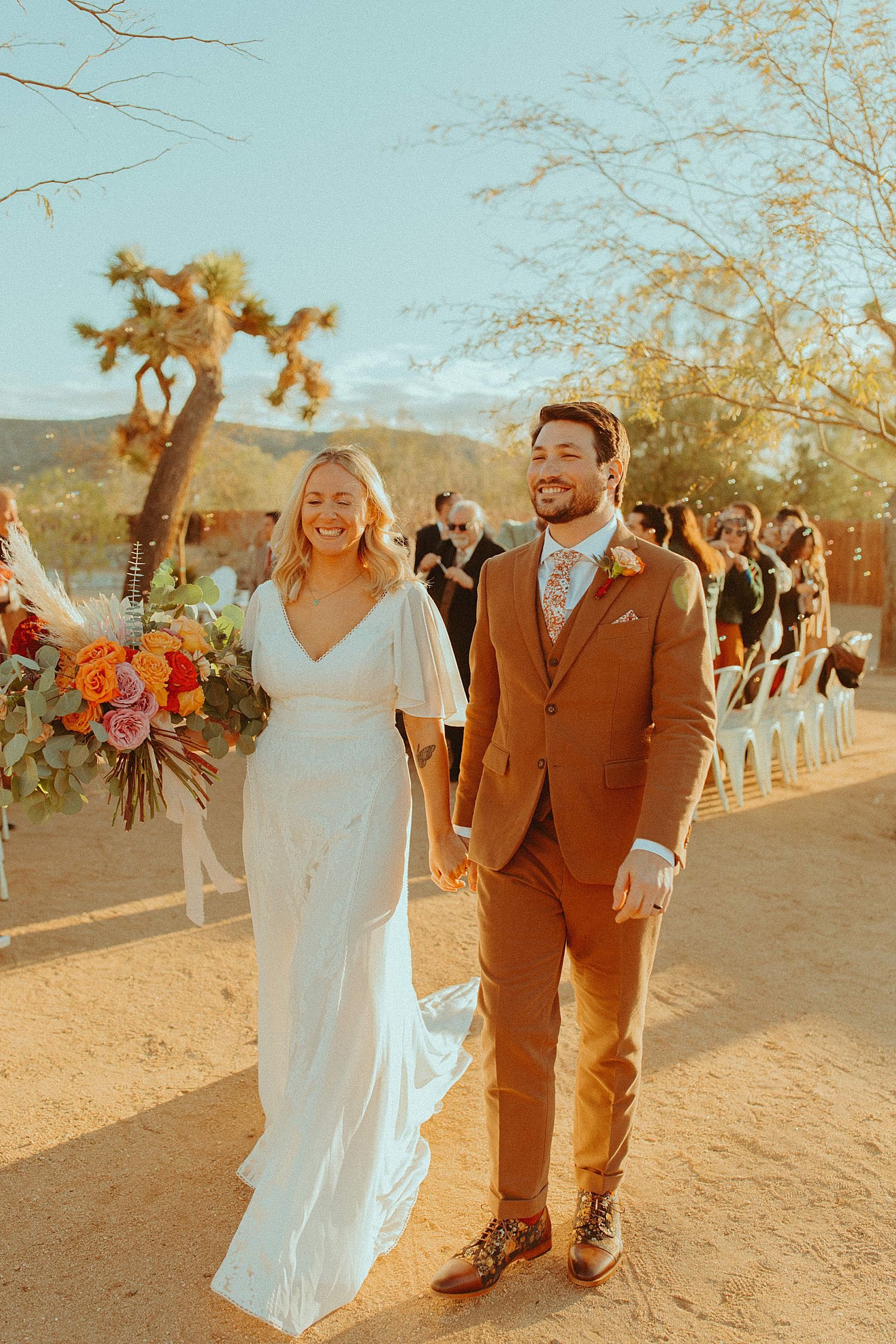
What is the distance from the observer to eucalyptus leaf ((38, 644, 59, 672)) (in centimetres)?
291

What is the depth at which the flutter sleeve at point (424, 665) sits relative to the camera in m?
3.05

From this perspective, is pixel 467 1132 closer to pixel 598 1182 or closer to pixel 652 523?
pixel 598 1182

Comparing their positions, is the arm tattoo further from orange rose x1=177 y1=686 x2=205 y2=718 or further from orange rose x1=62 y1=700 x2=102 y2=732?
orange rose x1=62 y1=700 x2=102 y2=732

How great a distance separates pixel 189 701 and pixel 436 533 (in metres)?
6.43

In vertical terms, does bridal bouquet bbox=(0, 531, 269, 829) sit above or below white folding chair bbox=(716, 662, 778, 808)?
above

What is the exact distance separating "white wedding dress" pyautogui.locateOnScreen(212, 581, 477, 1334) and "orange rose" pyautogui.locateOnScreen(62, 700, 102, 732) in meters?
0.48

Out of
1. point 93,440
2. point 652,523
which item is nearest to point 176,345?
point 652,523

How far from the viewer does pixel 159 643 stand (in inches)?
117

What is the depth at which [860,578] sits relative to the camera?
23234 millimetres

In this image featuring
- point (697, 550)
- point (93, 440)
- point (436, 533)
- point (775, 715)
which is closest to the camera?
point (697, 550)

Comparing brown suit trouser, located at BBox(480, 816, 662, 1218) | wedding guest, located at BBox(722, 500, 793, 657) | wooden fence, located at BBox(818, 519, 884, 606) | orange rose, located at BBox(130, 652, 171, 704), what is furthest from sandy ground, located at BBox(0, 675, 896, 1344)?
wooden fence, located at BBox(818, 519, 884, 606)

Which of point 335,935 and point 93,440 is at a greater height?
point 93,440

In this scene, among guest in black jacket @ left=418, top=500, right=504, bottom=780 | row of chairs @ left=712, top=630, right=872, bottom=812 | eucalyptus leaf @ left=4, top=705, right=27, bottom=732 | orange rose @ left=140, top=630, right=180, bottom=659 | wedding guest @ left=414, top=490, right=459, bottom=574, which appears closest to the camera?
eucalyptus leaf @ left=4, top=705, right=27, bottom=732

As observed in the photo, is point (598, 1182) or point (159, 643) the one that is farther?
point (159, 643)
